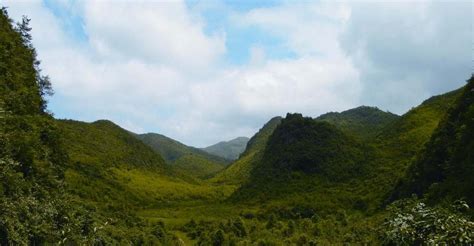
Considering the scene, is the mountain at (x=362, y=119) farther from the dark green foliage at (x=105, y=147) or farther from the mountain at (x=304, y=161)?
the dark green foliage at (x=105, y=147)

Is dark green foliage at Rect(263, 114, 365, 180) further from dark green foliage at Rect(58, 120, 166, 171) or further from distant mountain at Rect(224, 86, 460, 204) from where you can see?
dark green foliage at Rect(58, 120, 166, 171)

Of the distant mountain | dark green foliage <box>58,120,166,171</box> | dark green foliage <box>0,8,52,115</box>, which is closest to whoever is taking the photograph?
dark green foliage <box>0,8,52,115</box>

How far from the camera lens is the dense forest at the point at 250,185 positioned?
82.0 ft

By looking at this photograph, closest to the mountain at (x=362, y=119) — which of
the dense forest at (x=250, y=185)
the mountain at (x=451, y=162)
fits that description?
the dense forest at (x=250, y=185)

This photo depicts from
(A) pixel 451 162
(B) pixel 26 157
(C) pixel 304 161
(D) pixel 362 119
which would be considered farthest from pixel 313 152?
(D) pixel 362 119

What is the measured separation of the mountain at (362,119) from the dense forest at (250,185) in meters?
5.25

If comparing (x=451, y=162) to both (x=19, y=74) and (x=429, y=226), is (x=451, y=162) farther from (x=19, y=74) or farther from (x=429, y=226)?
(x=19, y=74)

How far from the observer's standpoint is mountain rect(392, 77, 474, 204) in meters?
31.0

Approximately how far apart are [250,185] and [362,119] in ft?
285

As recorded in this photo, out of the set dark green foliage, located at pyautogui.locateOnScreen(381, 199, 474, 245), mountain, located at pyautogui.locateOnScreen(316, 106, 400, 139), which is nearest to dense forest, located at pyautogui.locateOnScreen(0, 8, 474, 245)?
dark green foliage, located at pyautogui.locateOnScreen(381, 199, 474, 245)

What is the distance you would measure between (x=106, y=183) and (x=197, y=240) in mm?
33618

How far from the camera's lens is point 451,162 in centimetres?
3675

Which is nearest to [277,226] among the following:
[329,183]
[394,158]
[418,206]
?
[329,183]

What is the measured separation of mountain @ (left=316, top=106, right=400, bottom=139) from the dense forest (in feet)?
17.2
